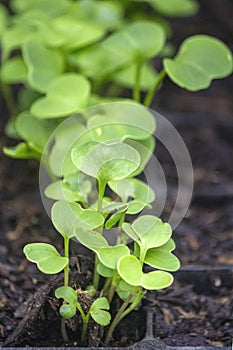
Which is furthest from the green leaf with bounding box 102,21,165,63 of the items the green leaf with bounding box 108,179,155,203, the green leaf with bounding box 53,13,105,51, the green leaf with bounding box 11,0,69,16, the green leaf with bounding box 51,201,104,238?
the green leaf with bounding box 51,201,104,238

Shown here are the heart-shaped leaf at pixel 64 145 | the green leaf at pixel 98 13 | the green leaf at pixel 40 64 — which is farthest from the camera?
the green leaf at pixel 98 13

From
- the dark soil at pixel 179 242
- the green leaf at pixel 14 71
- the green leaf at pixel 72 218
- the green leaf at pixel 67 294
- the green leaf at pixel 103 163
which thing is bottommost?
the dark soil at pixel 179 242

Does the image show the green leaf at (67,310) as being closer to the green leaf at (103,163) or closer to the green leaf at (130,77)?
the green leaf at (103,163)

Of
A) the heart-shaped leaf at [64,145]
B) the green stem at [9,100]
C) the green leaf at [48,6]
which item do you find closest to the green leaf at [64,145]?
the heart-shaped leaf at [64,145]

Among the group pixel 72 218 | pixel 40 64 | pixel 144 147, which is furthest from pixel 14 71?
pixel 72 218

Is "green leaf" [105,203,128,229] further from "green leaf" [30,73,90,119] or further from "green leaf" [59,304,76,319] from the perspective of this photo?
"green leaf" [30,73,90,119]

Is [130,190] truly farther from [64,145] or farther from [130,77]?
[130,77]

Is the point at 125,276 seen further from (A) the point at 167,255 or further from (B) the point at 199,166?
(B) the point at 199,166

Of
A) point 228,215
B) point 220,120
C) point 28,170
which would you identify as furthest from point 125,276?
point 220,120

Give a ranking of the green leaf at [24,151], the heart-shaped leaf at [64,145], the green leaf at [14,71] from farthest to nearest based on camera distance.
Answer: the green leaf at [14,71]
the green leaf at [24,151]
the heart-shaped leaf at [64,145]
